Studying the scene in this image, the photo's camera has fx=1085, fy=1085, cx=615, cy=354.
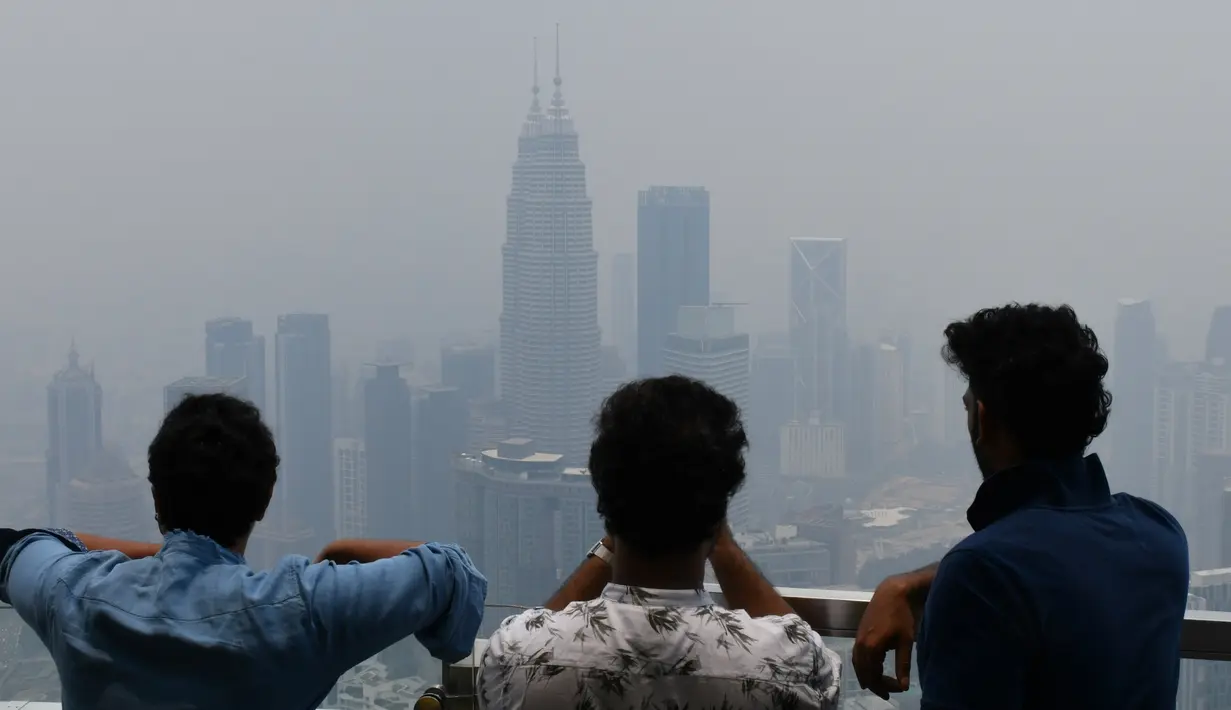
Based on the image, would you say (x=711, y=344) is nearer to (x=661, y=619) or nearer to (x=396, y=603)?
(x=396, y=603)

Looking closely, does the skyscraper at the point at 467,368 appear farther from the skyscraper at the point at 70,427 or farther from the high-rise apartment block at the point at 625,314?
the skyscraper at the point at 70,427

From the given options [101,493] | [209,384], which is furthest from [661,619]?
[101,493]

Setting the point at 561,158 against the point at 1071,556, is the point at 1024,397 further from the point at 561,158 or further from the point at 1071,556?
the point at 561,158

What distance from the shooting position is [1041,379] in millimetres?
932

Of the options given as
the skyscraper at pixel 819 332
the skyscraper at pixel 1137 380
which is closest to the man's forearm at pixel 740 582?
the skyscraper at pixel 1137 380

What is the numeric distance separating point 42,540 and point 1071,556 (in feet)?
3.09

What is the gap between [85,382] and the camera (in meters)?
20.6

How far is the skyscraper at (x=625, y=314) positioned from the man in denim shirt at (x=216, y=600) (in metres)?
16.7

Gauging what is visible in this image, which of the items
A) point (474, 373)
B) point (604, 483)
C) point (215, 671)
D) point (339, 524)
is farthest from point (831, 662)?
point (474, 373)

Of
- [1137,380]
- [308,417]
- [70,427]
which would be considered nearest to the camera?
Result: [1137,380]

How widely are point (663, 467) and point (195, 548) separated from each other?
45 centimetres

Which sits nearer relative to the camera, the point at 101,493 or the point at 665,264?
the point at 101,493

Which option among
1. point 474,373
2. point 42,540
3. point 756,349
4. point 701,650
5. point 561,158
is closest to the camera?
point 701,650

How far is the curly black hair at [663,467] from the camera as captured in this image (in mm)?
854
